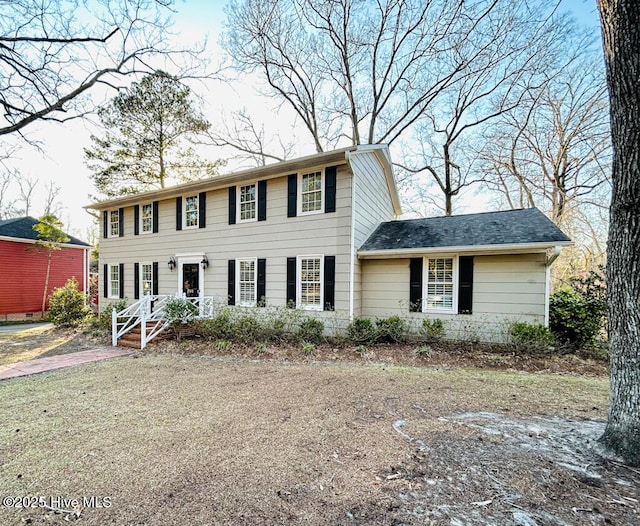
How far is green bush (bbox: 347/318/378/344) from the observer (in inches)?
305

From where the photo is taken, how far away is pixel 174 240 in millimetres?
11008

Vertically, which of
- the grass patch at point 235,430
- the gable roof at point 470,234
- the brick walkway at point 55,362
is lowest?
the brick walkway at point 55,362

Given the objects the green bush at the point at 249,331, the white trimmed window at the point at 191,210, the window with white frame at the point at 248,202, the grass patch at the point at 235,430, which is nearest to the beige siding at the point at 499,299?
the grass patch at the point at 235,430

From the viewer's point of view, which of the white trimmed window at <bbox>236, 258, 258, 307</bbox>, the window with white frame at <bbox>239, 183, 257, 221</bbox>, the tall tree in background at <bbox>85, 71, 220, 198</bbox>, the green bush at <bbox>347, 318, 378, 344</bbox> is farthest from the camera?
the tall tree in background at <bbox>85, 71, 220, 198</bbox>

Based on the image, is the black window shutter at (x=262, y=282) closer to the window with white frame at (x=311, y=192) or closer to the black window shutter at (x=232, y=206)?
the black window shutter at (x=232, y=206)

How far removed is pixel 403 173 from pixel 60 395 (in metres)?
17.3

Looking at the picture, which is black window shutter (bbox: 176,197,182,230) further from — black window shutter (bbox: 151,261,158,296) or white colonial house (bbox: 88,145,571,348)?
black window shutter (bbox: 151,261,158,296)

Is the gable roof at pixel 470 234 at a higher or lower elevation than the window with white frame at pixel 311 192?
lower

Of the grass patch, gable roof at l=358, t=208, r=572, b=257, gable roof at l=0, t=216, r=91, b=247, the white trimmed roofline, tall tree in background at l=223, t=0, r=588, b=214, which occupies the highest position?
tall tree in background at l=223, t=0, r=588, b=214

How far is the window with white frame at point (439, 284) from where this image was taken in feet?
26.6

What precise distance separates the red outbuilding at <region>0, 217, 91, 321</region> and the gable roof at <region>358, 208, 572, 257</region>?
1695 cm

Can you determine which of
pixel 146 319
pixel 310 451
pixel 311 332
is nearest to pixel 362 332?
pixel 311 332

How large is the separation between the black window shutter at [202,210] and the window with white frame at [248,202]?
5.08 ft

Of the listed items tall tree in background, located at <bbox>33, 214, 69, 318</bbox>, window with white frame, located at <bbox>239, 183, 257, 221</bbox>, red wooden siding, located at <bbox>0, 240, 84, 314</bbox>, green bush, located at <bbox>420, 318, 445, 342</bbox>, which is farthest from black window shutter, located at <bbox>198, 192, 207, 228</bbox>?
red wooden siding, located at <bbox>0, 240, 84, 314</bbox>
